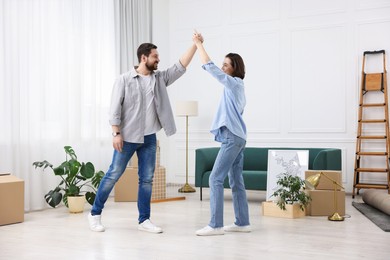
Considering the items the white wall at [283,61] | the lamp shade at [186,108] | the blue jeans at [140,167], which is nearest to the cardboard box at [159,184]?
the lamp shade at [186,108]

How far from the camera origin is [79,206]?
206 inches

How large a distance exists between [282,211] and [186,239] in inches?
55.0

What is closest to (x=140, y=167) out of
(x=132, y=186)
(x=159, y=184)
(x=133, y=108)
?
(x=133, y=108)

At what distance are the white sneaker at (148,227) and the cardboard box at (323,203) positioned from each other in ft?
5.52

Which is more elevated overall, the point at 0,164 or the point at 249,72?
the point at 249,72

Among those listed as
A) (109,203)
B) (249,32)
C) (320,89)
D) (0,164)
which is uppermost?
(249,32)

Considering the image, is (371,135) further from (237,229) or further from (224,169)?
(224,169)

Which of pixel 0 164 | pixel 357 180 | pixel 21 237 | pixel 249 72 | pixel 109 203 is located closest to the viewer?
pixel 21 237

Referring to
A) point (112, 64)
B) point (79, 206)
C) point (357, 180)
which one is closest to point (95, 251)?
point (79, 206)

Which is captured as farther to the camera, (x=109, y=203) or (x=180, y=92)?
(x=180, y=92)

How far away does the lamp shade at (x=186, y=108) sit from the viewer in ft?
24.3

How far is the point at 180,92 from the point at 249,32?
148cm

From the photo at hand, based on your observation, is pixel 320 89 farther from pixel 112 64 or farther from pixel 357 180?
pixel 112 64

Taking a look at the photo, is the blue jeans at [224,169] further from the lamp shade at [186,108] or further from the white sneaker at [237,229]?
the lamp shade at [186,108]
